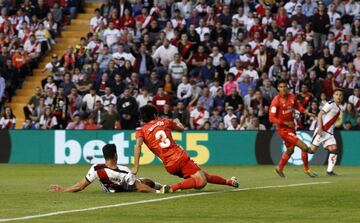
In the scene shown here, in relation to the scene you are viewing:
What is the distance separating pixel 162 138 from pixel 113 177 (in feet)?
3.20

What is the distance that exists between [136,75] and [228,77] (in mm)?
2800

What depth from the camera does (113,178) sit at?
16500 millimetres

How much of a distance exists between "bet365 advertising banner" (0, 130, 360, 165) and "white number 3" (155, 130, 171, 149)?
1216 centimetres

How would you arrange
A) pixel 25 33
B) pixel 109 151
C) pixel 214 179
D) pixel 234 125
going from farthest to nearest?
pixel 25 33 → pixel 234 125 → pixel 214 179 → pixel 109 151

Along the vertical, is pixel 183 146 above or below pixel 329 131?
below

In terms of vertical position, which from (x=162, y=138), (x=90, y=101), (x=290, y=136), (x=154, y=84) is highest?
(x=154, y=84)

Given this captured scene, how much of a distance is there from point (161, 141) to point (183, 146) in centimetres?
1231

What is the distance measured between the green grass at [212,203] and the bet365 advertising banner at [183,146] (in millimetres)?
6797

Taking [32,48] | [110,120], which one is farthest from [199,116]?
[32,48]

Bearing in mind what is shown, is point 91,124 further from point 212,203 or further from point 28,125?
point 212,203

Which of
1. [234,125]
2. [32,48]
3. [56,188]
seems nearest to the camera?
[56,188]

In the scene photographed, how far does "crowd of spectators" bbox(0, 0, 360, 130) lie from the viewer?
30.1m

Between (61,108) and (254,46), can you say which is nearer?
(61,108)

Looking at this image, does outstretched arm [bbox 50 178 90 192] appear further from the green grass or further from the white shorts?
the white shorts
